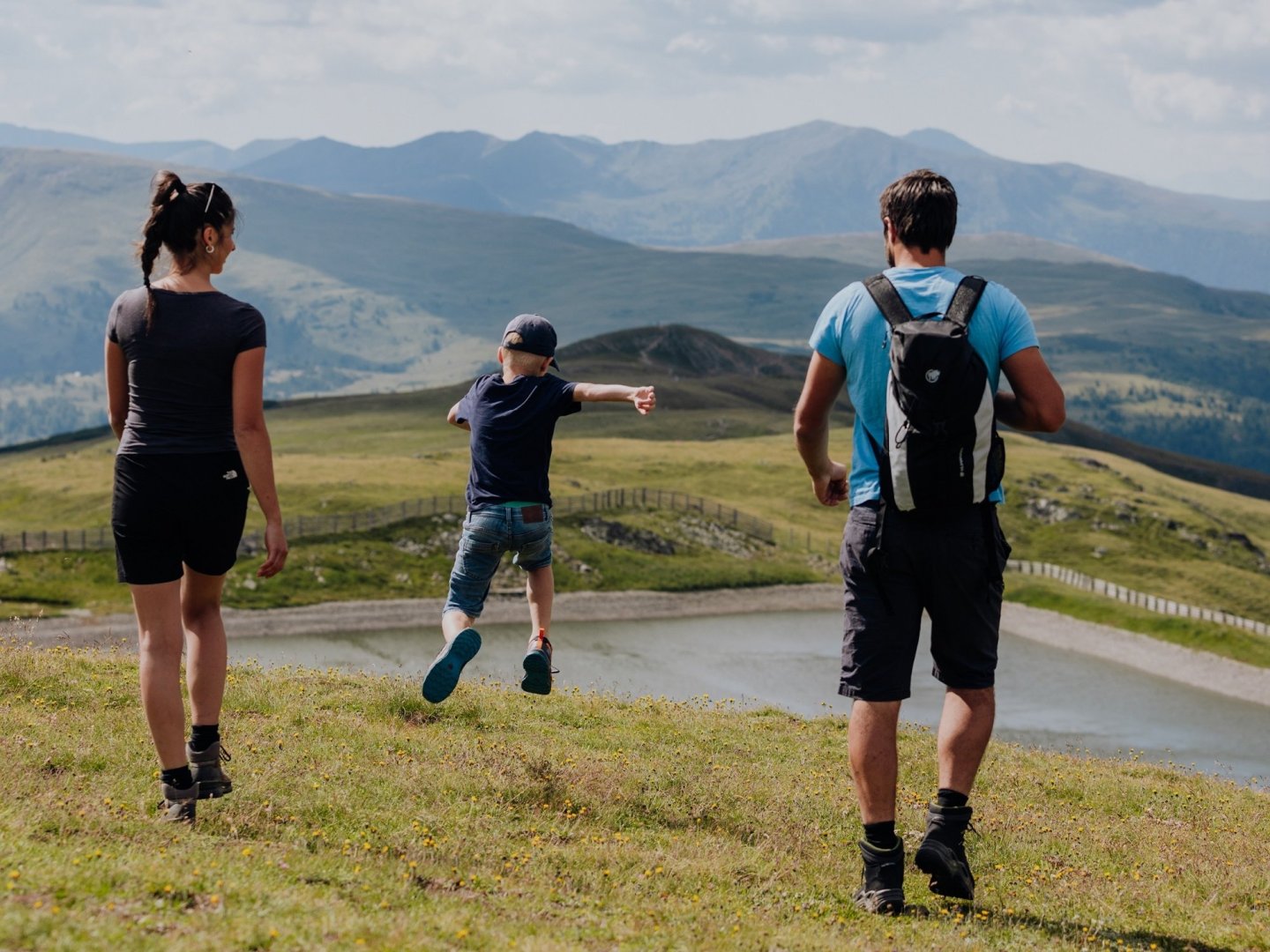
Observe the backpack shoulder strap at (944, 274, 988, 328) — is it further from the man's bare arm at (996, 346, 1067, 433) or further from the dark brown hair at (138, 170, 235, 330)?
the dark brown hair at (138, 170, 235, 330)

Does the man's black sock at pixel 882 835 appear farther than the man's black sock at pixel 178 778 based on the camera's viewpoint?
No

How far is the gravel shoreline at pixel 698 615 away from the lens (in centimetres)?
7475

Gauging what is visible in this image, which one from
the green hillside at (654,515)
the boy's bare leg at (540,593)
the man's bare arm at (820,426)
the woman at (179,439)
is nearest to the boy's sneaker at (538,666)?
the boy's bare leg at (540,593)

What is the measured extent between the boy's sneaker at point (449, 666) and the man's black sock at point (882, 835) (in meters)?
4.13

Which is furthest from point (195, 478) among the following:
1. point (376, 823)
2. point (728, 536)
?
point (728, 536)

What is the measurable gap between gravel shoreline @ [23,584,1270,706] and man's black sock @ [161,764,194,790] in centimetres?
6072

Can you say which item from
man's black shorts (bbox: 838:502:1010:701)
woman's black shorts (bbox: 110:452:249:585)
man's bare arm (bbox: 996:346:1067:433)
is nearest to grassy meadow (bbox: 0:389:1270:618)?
woman's black shorts (bbox: 110:452:249:585)

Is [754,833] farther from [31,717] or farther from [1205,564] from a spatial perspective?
[1205,564]

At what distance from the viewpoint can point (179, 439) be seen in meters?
10.0

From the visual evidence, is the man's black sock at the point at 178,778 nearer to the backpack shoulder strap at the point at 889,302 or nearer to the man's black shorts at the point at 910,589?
the man's black shorts at the point at 910,589

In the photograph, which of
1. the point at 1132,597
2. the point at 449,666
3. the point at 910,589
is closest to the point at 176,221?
the point at 449,666

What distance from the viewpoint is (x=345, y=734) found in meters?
13.9

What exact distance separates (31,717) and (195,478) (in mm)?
4666

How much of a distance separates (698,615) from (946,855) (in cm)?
7885
